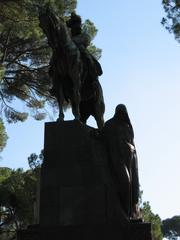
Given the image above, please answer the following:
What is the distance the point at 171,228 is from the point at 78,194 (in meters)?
66.6

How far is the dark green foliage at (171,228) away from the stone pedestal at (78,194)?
2539 inches

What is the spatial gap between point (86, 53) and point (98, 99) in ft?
2.90

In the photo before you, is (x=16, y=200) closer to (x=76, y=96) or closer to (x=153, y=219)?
(x=153, y=219)

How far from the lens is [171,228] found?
234 ft

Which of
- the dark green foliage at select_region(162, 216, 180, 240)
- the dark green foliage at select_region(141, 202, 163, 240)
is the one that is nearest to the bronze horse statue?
A: the dark green foliage at select_region(141, 202, 163, 240)

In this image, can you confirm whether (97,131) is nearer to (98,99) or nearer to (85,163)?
(85,163)

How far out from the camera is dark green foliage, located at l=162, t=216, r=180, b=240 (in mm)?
70250

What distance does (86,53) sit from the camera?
9.09 meters

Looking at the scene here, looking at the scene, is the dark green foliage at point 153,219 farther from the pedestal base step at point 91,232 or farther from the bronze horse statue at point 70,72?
the pedestal base step at point 91,232

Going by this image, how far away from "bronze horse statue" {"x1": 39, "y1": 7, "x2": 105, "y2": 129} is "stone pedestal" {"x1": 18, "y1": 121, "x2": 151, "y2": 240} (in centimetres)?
101

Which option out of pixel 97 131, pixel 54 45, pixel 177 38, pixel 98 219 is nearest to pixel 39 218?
pixel 98 219

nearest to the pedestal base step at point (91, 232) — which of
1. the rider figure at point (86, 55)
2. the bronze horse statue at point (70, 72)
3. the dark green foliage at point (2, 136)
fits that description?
the bronze horse statue at point (70, 72)

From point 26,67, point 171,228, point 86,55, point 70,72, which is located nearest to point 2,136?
→ point 26,67

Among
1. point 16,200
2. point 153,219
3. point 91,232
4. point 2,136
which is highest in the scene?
point 2,136
